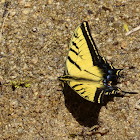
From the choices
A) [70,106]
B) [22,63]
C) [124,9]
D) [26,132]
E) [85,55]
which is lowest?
[26,132]

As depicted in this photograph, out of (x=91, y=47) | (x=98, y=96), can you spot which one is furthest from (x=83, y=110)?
(x=91, y=47)

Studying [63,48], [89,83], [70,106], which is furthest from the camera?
[63,48]

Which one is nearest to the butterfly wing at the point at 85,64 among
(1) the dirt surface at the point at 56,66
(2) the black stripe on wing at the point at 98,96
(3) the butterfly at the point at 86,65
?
(3) the butterfly at the point at 86,65

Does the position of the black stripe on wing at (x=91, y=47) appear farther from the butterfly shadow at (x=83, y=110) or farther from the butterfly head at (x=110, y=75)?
the butterfly shadow at (x=83, y=110)

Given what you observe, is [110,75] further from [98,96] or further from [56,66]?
[56,66]

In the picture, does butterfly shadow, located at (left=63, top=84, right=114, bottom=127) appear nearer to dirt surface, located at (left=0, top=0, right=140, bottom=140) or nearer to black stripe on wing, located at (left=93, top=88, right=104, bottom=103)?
dirt surface, located at (left=0, top=0, right=140, bottom=140)

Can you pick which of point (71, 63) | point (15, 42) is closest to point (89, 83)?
point (71, 63)

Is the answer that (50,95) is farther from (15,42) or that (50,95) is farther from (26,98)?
(15,42)
